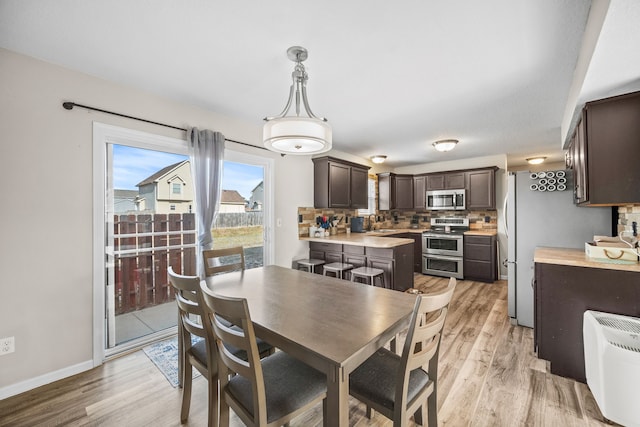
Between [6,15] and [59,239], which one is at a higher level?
[6,15]

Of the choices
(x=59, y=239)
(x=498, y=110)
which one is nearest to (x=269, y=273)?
(x=59, y=239)

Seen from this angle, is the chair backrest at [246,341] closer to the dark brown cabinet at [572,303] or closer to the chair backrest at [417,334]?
the chair backrest at [417,334]

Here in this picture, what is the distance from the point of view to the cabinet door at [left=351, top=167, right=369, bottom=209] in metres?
4.72

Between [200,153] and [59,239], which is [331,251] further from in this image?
[59,239]

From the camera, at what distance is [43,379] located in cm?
198

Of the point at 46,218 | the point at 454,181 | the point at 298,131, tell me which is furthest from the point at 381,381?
the point at 454,181

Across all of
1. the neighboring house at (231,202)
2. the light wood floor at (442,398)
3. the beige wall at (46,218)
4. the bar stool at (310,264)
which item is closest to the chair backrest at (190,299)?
the light wood floor at (442,398)

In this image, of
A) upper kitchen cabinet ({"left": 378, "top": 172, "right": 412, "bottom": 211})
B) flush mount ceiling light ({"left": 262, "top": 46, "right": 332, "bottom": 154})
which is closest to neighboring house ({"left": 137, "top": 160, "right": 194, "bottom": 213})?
flush mount ceiling light ({"left": 262, "top": 46, "right": 332, "bottom": 154})

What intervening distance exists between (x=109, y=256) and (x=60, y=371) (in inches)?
35.7

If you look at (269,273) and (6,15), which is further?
(269,273)

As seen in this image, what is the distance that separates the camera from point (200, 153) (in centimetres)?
283

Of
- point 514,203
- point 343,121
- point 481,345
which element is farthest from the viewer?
point 343,121

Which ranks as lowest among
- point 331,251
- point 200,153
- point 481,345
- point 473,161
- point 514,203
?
point 481,345

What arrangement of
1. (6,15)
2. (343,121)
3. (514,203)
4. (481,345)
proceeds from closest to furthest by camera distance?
(6,15) < (481,345) < (514,203) < (343,121)
